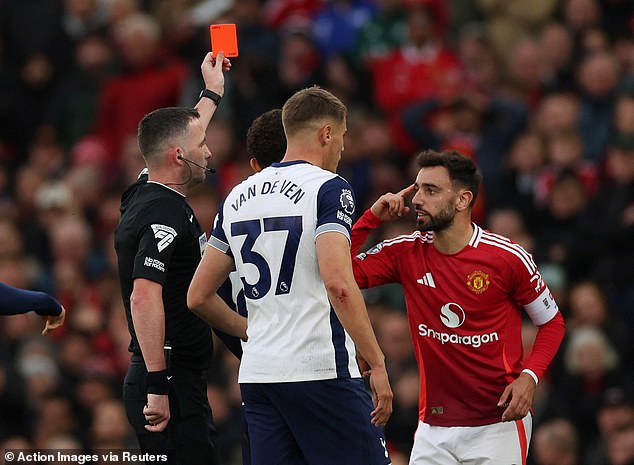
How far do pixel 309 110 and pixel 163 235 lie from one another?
1034 millimetres

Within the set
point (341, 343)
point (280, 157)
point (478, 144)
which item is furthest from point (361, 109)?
point (341, 343)

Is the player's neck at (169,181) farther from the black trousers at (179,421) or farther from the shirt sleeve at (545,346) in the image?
the shirt sleeve at (545,346)

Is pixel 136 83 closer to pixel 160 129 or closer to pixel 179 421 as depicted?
pixel 160 129

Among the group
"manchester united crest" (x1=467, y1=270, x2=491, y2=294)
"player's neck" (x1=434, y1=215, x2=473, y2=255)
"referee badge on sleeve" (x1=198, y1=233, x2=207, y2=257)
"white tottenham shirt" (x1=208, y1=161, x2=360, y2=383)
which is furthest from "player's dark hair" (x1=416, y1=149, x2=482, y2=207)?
"referee badge on sleeve" (x1=198, y1=233, x2=207, y2=257)

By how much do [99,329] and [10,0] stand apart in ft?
14.6

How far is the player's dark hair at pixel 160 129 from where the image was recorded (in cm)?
746

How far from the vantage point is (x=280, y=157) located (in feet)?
24.7

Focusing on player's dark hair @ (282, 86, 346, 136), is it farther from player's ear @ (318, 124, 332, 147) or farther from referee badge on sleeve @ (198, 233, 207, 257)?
referee badge on sleeve @ (198, 233, 207, 257)

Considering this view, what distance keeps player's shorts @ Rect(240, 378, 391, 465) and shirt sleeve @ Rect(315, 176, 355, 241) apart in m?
0.73

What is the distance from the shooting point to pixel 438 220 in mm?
7570

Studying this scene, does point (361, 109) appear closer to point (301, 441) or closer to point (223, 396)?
point (223, 396)

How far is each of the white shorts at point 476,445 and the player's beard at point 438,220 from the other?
1.07 meters

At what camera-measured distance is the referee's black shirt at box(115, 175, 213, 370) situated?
23.5 ft

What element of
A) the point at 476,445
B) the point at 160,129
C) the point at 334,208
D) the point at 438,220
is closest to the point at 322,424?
the point at 334,208
